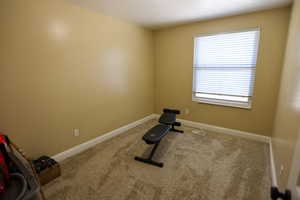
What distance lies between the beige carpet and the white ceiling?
2355mm

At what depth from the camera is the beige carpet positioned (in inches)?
66.3

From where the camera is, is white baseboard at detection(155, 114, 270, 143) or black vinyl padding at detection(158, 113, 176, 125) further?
black vinyl padding at detection(158, 113, 176, 125)

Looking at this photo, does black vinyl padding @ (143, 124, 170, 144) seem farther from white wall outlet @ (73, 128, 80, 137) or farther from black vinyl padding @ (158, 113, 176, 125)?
white wall outlet @ (73, 128, 80, 137)

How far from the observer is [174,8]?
246cm

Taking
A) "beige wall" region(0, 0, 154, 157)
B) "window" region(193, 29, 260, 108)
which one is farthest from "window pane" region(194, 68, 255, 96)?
"beige wall" region(0, 0, 154, 157)

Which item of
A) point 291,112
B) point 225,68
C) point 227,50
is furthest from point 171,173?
point 227,50

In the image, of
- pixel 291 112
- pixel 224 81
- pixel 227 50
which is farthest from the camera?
pixel 224 81

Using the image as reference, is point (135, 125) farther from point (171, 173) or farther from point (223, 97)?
point (223, 97)

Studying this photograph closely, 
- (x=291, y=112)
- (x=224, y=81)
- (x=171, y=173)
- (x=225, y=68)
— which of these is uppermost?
(x=225, y=68)

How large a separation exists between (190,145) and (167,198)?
127 centimetres

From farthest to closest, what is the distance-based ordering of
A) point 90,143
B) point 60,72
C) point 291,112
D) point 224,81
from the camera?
point 224,81, point 90,143, point 60,72, point 291,112

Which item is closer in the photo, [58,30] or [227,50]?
[58,30]

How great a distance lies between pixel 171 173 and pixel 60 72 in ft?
7.06

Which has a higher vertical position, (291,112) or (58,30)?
(58,30)
